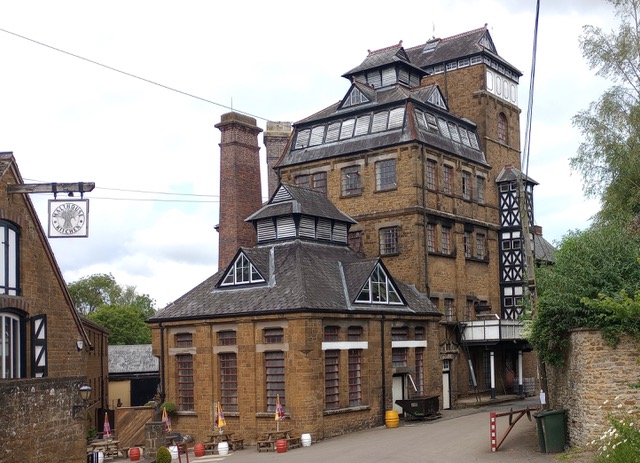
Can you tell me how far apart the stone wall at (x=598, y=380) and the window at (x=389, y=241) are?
17.1 meters

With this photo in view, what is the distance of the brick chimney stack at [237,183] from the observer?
1625 inches

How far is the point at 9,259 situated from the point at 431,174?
2251 cm

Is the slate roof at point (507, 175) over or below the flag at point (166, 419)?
over

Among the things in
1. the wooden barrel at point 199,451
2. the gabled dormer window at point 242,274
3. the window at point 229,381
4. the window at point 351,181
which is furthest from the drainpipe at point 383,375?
the window at point 351,181

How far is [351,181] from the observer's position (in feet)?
134

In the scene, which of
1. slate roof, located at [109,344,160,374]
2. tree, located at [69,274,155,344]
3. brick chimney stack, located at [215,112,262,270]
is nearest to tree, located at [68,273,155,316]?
tree, located at [69,274,155,344]

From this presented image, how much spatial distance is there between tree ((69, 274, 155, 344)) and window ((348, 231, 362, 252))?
3558 cm

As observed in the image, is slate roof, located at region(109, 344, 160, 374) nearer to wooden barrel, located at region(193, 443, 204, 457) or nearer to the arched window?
wooden barrel, located at region(193, 443, 204, 457)

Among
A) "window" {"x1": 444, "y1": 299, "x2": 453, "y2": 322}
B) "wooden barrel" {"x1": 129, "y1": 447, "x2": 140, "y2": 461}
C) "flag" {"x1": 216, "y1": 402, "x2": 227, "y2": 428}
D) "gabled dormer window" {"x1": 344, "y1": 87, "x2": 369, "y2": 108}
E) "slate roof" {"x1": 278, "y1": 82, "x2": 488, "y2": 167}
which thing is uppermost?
"gabled dormer window" {"x1": 344, "y1": 87, "x2": 369, "y2": 108}

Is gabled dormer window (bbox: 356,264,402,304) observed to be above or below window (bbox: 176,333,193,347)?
above

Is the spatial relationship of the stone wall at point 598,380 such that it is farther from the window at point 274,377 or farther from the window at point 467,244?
the window at point 467,244

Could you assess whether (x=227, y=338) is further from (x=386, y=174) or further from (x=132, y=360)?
(x=132, y=360)

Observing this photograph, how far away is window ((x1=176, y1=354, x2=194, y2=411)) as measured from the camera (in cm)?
3388

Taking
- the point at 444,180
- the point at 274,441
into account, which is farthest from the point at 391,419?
the point at 444,180
